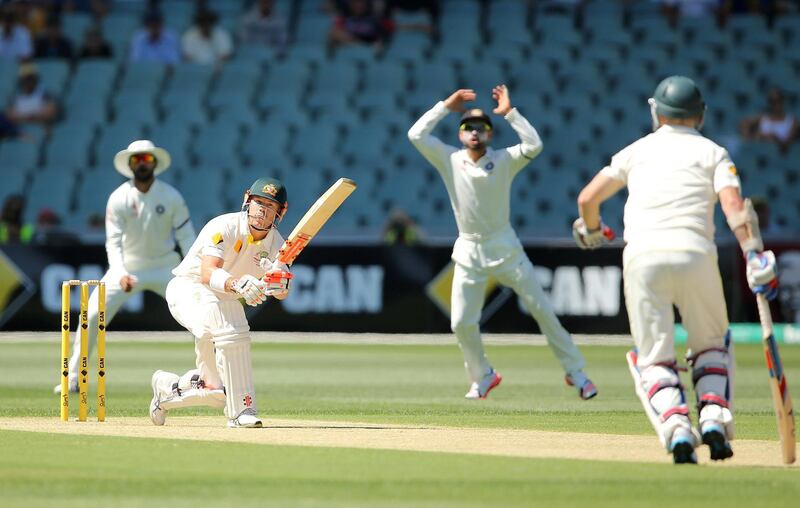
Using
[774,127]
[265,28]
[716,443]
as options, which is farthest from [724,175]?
[265,28]

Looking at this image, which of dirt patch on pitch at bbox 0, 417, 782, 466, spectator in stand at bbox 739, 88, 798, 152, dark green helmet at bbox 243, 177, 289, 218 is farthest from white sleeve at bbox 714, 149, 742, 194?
spectator in stand at bbox 739, 88, 798, 152

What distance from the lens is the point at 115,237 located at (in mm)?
11195

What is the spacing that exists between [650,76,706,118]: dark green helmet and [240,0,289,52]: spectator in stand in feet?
48.1

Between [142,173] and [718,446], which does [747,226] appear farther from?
[142,173]

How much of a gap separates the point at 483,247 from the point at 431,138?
873 millimetres

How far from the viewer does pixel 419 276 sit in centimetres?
1731

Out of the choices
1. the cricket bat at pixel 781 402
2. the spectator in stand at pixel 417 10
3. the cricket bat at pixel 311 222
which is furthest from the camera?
the spectator in stand at pixel 417 10

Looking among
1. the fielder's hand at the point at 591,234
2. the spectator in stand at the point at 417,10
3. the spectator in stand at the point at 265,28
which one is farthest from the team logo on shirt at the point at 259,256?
the spectator in stand at the point at 417,10

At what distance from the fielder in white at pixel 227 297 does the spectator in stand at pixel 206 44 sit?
12589 mm

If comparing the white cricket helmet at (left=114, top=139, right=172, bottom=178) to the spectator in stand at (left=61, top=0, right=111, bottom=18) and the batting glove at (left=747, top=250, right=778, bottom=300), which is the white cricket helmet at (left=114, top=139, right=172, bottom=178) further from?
the spectator in stand at (left=61, top=0, right=111, bottom=18)

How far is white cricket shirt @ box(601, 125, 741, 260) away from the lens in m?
6.78

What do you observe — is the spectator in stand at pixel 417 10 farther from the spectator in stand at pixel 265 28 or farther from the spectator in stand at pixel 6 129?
the spectator in stand at pixel 6 129

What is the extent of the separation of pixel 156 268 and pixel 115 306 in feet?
1.38

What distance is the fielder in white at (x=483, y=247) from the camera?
10773 millimetres
